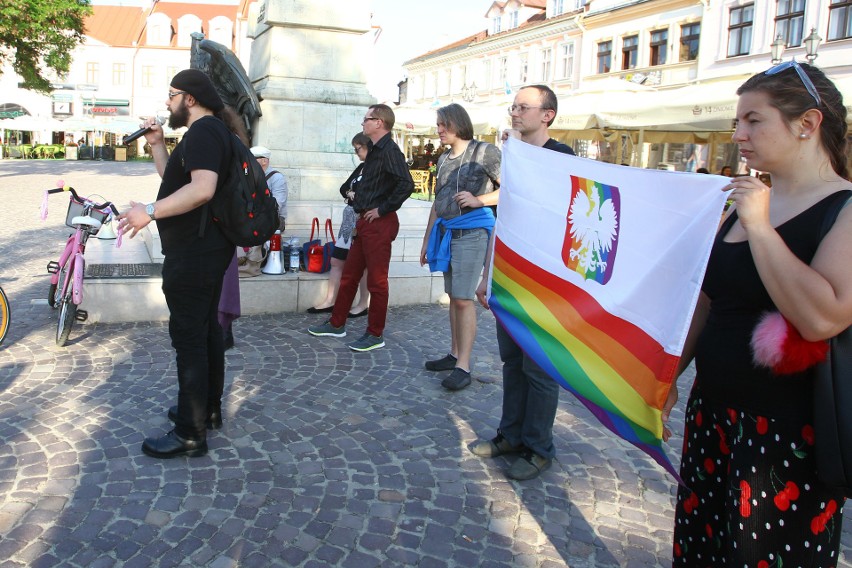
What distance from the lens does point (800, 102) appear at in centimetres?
178

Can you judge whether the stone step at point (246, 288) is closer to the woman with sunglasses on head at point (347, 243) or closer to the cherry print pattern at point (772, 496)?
the woman with sunglasses on head at point (347, 243)

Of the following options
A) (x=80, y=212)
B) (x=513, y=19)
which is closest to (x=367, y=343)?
(x=80, y=212)

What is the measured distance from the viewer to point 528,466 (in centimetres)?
372

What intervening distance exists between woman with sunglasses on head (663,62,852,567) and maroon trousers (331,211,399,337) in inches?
158

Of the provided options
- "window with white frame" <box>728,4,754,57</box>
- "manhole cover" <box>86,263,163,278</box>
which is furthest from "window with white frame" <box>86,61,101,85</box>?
"manhole cover" <box>86,263,163,278</box>

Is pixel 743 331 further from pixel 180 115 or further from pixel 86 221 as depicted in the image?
pixel 86 221

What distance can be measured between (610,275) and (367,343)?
3647 millimetres

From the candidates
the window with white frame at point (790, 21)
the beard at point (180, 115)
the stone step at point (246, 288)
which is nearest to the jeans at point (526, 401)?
the beard at point (180, 115)

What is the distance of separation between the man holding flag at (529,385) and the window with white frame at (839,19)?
26123 mm

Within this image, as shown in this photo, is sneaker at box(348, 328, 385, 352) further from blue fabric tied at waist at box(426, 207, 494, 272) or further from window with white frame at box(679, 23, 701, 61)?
window with white frame at box(679, 23, 701, 61)

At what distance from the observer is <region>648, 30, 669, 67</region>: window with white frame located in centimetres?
3234

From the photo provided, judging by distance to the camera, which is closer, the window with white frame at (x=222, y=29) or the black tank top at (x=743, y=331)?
the black tank top at (x=743, y=331)

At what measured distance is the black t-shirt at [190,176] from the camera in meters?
3.37

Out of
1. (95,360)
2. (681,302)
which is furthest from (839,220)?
(95,360)
